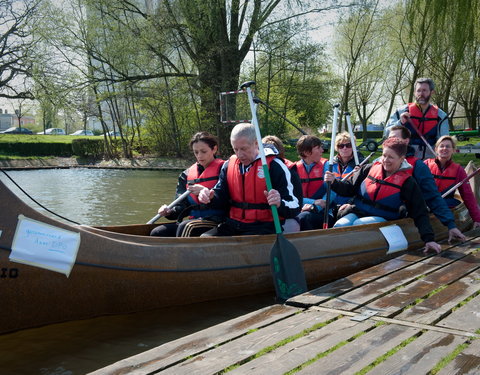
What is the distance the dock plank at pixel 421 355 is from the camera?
2.22 metres

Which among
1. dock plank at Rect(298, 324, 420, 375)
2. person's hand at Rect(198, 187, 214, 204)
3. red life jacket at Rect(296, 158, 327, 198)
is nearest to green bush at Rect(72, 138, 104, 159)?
red life jacket at Rect(296, 158, 327, 198)

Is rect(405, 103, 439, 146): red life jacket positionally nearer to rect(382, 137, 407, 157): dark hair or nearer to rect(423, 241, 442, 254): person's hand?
rect(382, 137, 407, 157): dark hair

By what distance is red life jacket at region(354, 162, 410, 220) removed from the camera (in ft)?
15.1

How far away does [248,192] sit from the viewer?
417 cm

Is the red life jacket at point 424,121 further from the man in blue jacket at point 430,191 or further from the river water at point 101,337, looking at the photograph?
the river water at point 101,337

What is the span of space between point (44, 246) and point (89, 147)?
21.2m

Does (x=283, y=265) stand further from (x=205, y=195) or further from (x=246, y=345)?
(x=246, y=345)

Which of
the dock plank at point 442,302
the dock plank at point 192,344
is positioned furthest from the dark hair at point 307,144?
the dock plank at point 192,344

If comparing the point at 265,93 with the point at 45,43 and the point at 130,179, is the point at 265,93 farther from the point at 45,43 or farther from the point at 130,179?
the point at 45,43

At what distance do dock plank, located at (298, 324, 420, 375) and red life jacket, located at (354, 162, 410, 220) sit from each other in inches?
82.8

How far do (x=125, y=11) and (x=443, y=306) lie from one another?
55.8 ft

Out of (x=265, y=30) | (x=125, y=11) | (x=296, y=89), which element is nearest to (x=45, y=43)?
(x=125, y=11)

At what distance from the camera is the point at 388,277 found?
3740 millimetres

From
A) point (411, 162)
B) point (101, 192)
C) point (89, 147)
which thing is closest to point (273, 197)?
point (411, 162)
